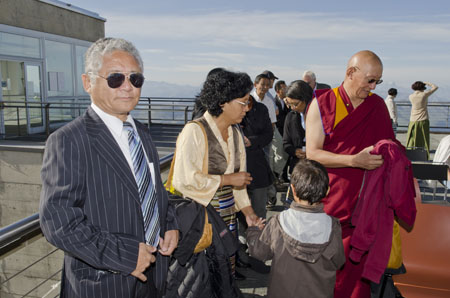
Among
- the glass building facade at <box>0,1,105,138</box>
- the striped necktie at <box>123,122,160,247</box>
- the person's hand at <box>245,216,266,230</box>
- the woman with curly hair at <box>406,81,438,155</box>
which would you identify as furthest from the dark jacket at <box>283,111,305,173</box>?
the glass building facade at <box>0,1,105,138</box>

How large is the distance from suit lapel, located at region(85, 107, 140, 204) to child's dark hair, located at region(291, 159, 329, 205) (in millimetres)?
1032

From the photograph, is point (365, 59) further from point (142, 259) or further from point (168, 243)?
point (142, 259)

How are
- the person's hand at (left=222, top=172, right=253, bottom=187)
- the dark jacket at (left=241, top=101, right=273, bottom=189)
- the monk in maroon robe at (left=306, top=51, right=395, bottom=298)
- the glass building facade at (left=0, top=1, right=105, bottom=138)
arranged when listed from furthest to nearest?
the glass building facade at (left=0, top=1, right=105, bottom=138) < the dark jacket at (left=241, top=101, right=273, bottom=189) < the monk in maroon robe at (left=306, top=51, right=395, bottom=298) < the person's hand at (left=222, top=172, right=253, bottom=187)

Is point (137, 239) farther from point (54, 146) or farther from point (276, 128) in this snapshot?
point (276, 128)

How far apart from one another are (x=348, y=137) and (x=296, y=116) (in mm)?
1656

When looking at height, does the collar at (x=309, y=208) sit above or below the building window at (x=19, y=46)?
below

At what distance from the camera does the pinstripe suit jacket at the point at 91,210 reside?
3.91ft

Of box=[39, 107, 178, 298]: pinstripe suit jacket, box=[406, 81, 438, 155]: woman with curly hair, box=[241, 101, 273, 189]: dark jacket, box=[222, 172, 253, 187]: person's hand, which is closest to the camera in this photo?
box=[39, 107, 178, 298]: pinstripe suit jacket

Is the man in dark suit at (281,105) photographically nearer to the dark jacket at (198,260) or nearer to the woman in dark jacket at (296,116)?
the woman in dark jacket at (296,116)

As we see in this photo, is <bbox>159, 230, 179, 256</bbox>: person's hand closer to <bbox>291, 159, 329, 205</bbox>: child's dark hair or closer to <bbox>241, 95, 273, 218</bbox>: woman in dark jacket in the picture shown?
<bbox>291, 159, 329, 205</bbox>: child's dark hair

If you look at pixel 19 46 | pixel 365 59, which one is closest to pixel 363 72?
pixel 365 59

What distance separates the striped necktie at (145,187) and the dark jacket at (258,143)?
81.3 inches

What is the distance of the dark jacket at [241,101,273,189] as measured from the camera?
3557mm

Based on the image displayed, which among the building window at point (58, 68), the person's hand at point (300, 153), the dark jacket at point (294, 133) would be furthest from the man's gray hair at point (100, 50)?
the building window at point (58, 68)
